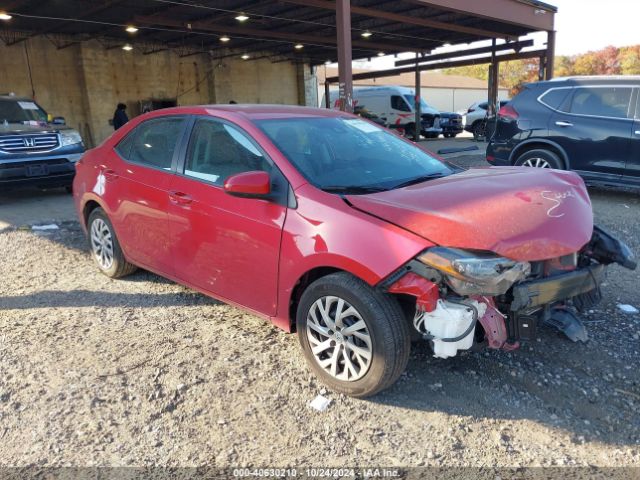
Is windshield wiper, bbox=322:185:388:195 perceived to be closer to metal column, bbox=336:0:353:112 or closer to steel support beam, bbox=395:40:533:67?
metal column, bbox=336:0:353:112

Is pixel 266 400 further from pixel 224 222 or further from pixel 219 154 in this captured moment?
pixel 219 154

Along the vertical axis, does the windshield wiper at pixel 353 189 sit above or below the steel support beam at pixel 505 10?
below

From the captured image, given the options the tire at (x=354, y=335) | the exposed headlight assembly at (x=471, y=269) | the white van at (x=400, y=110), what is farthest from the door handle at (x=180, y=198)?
the white van at (x=400, y=110)

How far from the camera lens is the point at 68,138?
9.37m

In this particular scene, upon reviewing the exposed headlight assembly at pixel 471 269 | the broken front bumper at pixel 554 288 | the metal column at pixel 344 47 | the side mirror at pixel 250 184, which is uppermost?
the metal column at pixel 344 47

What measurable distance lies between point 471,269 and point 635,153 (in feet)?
19.4

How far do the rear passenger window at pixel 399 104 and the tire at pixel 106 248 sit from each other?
21.9 metres

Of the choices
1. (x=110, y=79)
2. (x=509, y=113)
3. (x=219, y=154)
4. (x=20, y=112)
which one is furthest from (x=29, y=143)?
(x=110, y=79)

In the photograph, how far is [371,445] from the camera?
263 centimetres

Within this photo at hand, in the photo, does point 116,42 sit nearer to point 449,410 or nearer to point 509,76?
point 449,410

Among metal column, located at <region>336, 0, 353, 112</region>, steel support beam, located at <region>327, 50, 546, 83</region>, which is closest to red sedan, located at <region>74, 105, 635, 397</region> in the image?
metal column, located at <region>336, 0, 353, 112</region>

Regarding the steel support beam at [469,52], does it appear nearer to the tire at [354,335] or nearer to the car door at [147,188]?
the car door at [147,188]

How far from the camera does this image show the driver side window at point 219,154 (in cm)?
353

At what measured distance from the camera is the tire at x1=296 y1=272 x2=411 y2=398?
9.16ft
